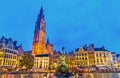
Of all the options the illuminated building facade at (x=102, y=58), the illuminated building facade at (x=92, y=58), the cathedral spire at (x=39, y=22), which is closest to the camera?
the illuminated building facade at (x=102, y=58)

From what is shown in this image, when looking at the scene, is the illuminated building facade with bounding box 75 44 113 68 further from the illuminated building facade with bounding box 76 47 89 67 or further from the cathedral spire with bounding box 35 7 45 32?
the cathedral spire with bounding box 35 7 45 32

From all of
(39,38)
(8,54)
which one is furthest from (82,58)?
(39,38)

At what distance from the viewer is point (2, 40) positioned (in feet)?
311

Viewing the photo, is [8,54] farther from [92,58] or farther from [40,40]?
[40,40]

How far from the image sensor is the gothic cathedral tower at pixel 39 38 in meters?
145

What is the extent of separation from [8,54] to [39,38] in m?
61.1

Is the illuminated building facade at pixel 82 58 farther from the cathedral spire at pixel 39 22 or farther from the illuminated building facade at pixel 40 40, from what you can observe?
the cathedral spire at pixel 39 22

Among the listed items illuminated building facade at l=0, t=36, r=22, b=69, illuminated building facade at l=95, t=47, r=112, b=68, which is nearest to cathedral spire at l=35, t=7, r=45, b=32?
illuminated building facade at l=0, t=36, r=22, b=69

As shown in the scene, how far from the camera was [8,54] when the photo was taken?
93688 mm

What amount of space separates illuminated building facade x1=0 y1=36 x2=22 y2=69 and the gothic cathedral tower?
4115cm

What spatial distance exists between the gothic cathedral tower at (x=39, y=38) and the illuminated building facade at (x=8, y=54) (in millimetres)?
41153

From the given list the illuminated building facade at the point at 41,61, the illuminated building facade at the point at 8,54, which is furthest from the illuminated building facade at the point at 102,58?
the illuminated building facade at the point at 8,54

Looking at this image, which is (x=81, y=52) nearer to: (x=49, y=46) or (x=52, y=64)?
(x=52, y=64)

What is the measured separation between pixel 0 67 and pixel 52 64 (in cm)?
2880
